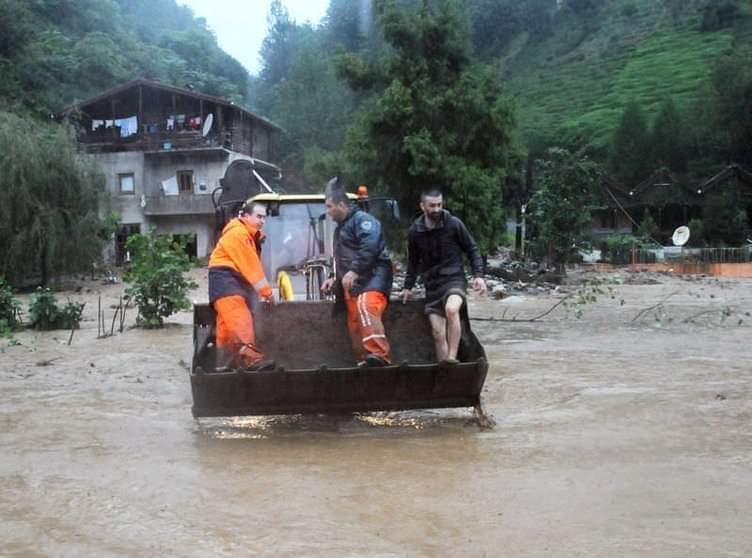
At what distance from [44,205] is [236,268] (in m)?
22.9

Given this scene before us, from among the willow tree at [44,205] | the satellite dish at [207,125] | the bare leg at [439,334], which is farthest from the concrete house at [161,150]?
the bare leg at [439,334]

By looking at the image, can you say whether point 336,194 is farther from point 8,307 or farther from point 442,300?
point 8,307

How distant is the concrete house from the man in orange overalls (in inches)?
1386

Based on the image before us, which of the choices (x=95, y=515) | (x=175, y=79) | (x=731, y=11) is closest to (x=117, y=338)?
(x=95, y=515)

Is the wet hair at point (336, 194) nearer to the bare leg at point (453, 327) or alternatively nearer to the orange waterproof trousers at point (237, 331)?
the orange waterproof trousers at point (237, 331)

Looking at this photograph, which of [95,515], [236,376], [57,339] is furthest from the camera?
[57,339]

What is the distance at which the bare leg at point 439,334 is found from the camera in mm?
7114

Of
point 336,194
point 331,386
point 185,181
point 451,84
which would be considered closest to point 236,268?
point 336,194

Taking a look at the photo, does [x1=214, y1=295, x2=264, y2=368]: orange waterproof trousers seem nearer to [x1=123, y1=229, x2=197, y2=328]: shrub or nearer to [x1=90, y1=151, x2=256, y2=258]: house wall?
[x1=123, y1=229, x2=197, y2=328]: shrub

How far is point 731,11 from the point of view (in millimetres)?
92188

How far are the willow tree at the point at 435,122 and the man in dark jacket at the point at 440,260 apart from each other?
2026cm

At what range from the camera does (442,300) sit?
283 inches

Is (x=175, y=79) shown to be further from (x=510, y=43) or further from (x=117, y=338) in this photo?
(x=510, y=43)

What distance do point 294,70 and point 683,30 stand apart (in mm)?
55945
